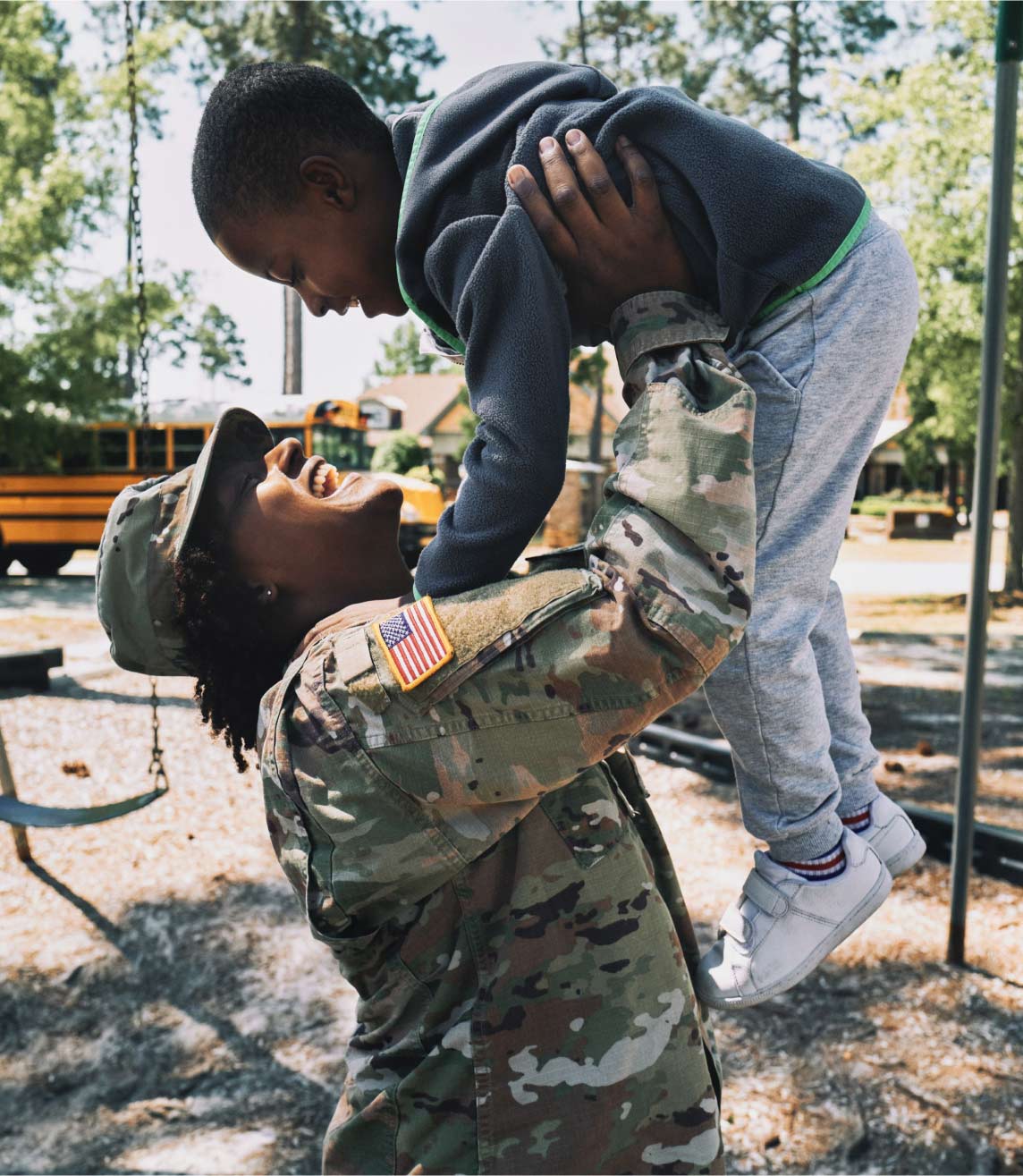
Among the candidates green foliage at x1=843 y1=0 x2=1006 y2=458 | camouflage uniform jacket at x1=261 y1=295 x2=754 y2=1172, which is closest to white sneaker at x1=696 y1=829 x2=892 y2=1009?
camouflage uniform jacket at x1=261 y1=295 x2=754 y2=1172

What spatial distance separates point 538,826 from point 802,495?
62 centimetres

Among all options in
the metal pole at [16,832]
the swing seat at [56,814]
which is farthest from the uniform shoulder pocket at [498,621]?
the metal pole at [16,832]

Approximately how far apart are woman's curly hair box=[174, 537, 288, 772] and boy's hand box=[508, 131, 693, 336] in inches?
25.6

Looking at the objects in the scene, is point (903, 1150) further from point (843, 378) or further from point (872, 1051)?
point (843, 378)

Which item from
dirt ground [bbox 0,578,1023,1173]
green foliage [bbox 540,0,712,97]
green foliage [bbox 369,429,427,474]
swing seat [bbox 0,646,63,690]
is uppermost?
green foliage [bbox 540,0,712,97]

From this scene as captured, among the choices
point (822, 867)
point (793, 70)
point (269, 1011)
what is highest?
point (793, 70)

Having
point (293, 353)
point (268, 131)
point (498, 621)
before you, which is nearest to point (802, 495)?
point (498, 621)

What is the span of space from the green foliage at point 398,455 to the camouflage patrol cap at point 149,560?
2451 cm

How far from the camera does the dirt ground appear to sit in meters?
2.97

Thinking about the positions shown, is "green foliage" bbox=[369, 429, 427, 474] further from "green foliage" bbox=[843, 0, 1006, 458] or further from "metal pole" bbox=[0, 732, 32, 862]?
"metal pole" bbox=[0, 732, 32, 862]

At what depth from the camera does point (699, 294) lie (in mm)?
1520

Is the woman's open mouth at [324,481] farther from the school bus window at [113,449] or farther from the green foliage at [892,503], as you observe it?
the green foliage at [892,503]

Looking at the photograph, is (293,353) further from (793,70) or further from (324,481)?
(324,481)

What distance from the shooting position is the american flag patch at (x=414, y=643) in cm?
124
